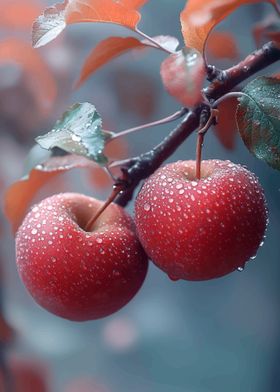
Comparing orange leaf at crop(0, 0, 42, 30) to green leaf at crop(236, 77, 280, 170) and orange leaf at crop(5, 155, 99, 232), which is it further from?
green leaf at crop(236, 77, 280, 170)

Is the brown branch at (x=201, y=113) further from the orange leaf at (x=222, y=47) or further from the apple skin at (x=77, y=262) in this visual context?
the orange leaf at (x=222, y=47)

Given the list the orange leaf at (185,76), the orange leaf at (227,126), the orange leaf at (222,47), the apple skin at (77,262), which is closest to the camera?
the orange leaf at (185,76)

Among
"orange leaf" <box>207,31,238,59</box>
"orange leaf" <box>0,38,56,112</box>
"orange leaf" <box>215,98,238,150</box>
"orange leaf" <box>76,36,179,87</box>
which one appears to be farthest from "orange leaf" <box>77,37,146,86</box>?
"orange leaf" <box>0,38,56,112</box>

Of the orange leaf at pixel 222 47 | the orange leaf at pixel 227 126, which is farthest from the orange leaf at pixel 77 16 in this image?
the orange leaf at pixel 222 47

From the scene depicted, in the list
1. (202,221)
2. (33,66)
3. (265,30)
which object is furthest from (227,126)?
(33,66)

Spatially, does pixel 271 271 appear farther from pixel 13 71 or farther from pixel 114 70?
pixel 13 71

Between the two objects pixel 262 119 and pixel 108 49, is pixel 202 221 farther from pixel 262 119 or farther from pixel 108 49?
pixel 108 49

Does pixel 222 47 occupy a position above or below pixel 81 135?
below
